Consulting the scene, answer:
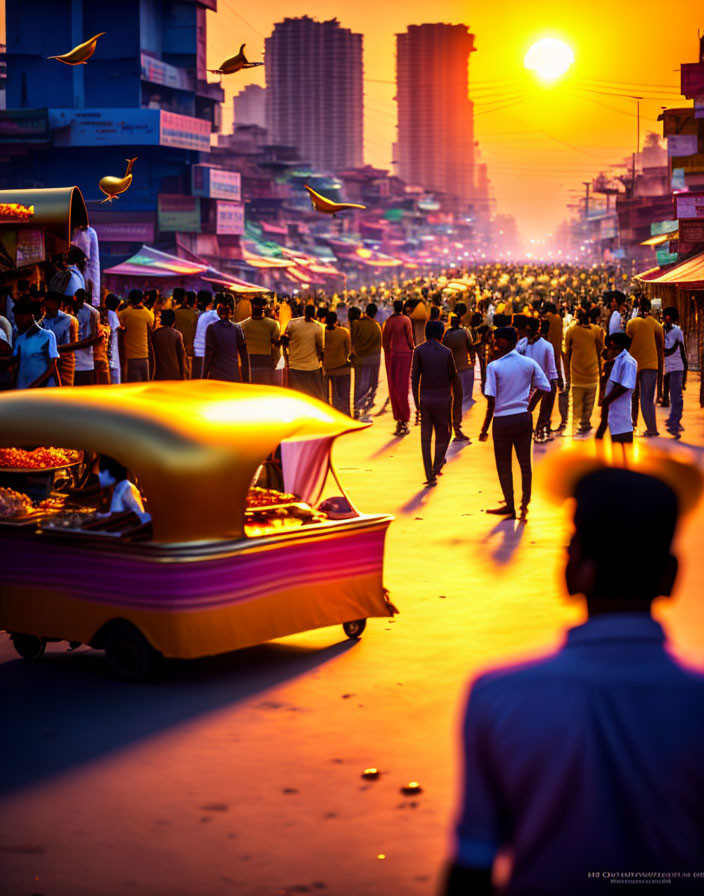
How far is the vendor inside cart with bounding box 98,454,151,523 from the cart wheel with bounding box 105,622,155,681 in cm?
70

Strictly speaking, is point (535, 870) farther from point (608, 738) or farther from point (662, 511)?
point (662, 511)

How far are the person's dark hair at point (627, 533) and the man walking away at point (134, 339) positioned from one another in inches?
681

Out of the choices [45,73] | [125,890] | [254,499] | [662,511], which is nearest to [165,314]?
[254,499]

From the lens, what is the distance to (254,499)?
877 centimetres

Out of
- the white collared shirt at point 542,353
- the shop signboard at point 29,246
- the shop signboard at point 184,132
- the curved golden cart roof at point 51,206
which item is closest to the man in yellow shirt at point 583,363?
the white collared shirt at point 542,353

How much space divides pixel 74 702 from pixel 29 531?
118 centimetres

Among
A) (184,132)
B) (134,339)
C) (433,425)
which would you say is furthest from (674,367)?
(184,132)

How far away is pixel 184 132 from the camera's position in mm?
80375

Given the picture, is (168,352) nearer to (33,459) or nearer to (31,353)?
(31,353)

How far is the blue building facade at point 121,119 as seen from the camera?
76750mm

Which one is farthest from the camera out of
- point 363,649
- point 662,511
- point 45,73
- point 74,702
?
point 45,73

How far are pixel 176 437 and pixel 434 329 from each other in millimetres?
7748

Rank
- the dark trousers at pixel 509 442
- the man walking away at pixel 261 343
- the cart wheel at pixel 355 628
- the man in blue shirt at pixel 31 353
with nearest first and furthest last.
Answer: the cart wheel at pixel 355 628, the dark trousers at pixel 509 442, the man in blue shirt at pixel 31 353, the man walking away at pixel 261 343

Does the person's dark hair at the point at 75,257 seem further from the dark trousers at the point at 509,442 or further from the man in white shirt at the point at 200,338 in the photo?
the dark trousers at the point at 509,442
